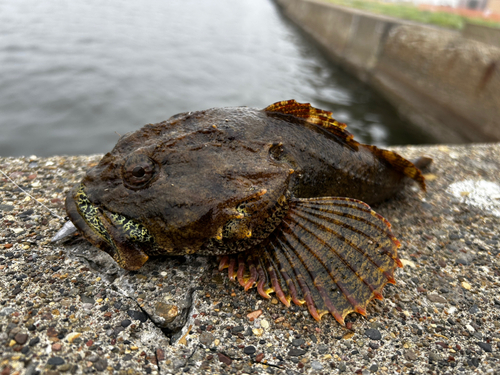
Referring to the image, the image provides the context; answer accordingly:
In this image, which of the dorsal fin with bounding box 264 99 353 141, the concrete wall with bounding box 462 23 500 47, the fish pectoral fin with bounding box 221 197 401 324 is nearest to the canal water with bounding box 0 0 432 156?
the concrete wall with bounding box 462 23 500 47

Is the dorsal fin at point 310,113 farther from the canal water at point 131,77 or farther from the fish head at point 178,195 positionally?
the canal water at point 131,77

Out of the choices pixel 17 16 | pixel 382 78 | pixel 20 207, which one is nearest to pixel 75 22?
pixel 17 16

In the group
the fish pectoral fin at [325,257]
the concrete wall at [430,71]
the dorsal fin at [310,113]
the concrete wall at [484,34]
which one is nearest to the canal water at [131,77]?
the concrete wall at [430,71]

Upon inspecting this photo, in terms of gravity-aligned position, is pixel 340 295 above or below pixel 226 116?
below

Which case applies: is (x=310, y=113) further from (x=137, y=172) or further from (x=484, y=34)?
(x=484, y=34)

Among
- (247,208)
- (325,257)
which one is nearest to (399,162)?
(325,257)

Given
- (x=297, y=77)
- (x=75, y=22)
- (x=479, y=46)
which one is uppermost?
(x=479, y=46)

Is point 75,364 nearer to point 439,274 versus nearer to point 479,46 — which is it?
point 439,274

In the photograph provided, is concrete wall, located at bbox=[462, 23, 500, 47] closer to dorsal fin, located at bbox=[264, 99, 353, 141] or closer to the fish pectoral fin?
dorsal fin, located at bbox=[264, 99, 353, 141]
